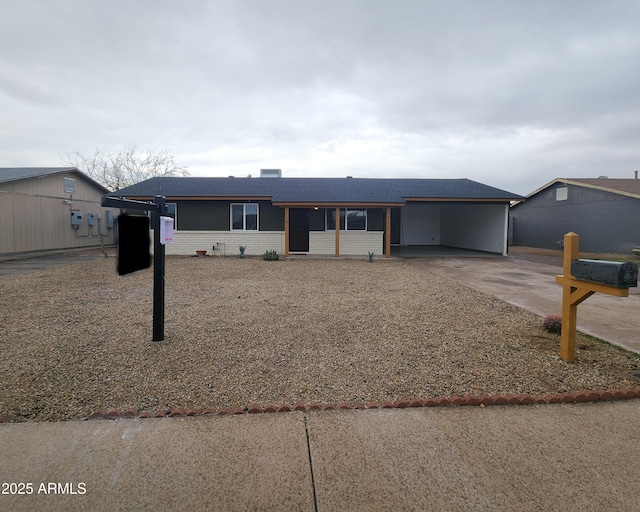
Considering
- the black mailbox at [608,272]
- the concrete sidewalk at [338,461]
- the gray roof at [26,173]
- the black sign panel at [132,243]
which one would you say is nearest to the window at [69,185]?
the gray roof at [26,173]

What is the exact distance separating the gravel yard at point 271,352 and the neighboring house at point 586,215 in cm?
1473

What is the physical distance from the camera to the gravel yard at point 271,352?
3.28 metres

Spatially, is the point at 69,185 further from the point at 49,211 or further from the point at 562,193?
the point at 562,193

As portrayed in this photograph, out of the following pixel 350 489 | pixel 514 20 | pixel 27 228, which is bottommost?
pixel 350 489

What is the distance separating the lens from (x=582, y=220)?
19625 mm

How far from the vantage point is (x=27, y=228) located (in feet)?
55.7

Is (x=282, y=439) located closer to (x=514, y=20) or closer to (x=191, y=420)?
(x=191, y=420)

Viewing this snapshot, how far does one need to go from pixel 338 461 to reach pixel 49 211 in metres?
21.6

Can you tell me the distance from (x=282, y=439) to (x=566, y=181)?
934 inches

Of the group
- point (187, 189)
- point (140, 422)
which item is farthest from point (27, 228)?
point (140, 422)

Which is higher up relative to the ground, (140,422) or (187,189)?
(187,189)

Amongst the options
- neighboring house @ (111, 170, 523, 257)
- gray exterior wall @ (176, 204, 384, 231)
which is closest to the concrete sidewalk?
neighboring house @ (111, 170, 523, 257)

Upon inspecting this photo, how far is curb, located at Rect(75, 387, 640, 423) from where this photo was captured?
2.90 metres

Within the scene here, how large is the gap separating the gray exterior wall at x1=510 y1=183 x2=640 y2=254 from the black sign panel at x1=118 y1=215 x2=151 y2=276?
68.5 ft
